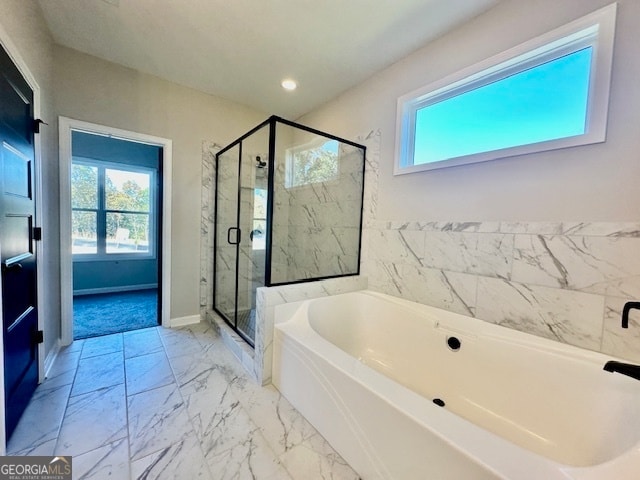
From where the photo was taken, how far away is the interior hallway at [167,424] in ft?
4.07

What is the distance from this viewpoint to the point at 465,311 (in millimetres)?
1854

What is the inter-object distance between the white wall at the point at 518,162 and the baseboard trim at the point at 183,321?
2.37 meters

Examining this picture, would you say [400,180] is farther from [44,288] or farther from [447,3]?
[44,288]

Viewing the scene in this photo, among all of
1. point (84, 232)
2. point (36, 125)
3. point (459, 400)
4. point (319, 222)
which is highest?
point (36, 125)

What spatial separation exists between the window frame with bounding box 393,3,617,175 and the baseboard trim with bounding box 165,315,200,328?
271cm

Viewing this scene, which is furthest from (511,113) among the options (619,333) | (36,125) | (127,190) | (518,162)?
(127,190)

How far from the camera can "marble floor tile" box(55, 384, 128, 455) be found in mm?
1336

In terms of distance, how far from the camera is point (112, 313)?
328 centimetres

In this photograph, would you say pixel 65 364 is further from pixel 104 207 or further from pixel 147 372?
pixel 104 207

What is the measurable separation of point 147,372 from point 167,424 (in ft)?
2.23

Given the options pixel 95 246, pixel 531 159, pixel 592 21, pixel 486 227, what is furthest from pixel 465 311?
pixel 95 246

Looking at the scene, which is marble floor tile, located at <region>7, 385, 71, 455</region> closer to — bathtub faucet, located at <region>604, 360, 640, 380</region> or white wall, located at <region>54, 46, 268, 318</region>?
white wall, located at <region>54, 46, 268, 318</region>

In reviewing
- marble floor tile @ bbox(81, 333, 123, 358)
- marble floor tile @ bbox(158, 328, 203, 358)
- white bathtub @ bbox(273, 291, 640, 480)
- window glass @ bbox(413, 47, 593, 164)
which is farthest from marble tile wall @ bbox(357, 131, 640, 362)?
marble floor tile @ bbox(81, 333, 123, 358)

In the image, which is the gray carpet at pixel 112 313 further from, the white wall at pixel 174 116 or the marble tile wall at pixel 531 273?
the marble tile wall at pixel 531 273
